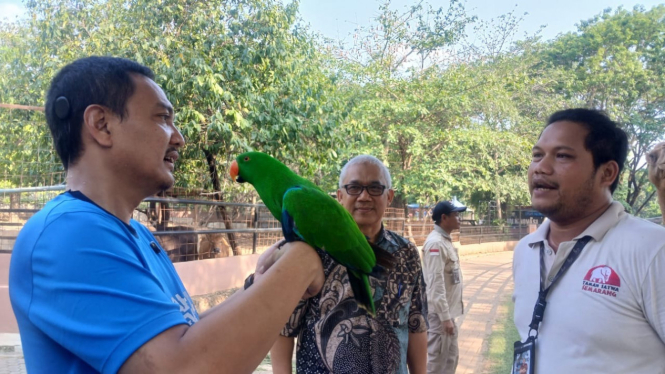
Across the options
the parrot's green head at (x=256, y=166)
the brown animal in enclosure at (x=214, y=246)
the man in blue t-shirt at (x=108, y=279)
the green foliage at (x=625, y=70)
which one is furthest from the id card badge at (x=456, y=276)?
the green foliage at (x=625, y=70)

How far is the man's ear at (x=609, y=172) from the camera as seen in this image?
5.83 ft

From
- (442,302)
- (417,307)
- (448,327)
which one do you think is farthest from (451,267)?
(417,307)

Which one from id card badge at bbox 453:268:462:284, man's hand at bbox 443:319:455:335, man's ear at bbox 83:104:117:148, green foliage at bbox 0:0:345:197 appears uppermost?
green foliage at bbox 0:0:345:197

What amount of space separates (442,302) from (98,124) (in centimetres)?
338

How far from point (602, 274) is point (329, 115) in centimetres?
576

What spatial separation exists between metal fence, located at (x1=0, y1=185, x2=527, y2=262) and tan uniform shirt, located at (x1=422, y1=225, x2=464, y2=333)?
3278mm

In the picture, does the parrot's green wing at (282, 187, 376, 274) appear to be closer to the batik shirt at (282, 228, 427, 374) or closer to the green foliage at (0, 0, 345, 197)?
the batik shirt at (282, 228, 427, 374)

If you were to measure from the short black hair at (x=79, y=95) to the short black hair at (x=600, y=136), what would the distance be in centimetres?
164

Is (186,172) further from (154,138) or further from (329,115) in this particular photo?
(154,138)

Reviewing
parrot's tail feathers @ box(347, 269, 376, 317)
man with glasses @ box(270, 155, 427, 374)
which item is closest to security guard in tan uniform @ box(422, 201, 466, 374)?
man with glasses @ box(270, 155, 427, 374)

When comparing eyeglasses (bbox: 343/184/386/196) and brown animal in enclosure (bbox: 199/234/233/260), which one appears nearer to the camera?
eyeglasses (bbox: 343/184/386/196)

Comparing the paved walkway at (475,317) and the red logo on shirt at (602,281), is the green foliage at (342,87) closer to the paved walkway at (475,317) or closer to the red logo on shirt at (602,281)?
the paved walkway at (475,317)

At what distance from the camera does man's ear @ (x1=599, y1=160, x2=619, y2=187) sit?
1.78 metres

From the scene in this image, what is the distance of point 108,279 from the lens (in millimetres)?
758
